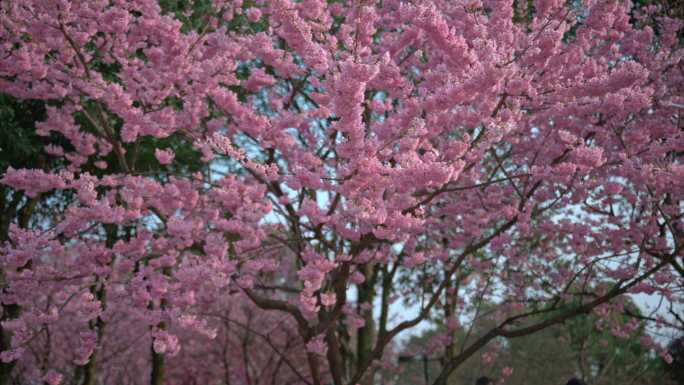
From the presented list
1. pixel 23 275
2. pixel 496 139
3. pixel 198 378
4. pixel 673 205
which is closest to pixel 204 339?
pixel 198 378

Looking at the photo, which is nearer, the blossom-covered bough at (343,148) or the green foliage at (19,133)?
the blossom-covered bough at (343,148)

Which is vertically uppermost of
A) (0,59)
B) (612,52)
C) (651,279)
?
(612,52)

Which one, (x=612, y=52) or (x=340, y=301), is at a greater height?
(x=612, y=52)

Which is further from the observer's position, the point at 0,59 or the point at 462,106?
the point at 0,59

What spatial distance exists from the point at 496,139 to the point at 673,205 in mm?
3876

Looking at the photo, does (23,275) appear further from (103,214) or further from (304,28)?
(304,28)

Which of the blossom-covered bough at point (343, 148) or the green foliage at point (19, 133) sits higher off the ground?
the green foliage at point (19, 133)

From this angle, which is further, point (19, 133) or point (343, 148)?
point (19, 133)

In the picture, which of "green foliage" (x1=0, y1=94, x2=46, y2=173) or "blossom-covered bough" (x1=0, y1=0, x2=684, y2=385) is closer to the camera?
"blossom-covered bough" (x1=0, y1=0, x2=684, y2=385)

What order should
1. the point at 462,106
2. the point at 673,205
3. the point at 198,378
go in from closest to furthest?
the point at 462,106
the point at 673,205
the point at 198,378

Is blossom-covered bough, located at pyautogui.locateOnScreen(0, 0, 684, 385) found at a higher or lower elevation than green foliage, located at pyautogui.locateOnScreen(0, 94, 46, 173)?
lower

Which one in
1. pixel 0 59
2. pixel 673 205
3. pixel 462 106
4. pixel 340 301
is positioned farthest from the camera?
pixel 673 205

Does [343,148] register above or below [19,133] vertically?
below

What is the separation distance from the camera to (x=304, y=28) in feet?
14.5
